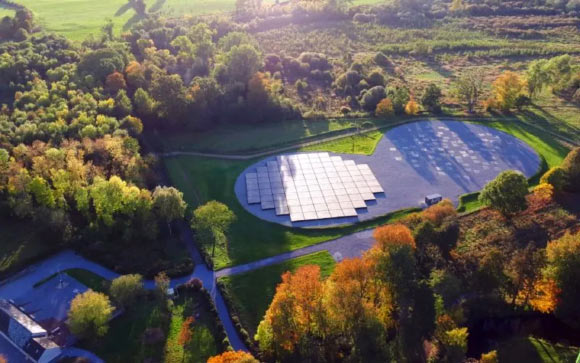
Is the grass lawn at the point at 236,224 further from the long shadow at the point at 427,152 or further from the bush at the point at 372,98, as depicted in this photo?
the bush at the point at 372,98

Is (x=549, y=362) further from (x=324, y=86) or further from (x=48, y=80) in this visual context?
(x=48, y=80)

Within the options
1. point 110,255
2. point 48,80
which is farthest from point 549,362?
point 48,80

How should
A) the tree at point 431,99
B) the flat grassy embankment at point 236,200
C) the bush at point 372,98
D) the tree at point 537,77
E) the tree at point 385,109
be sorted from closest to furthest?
the flat grassy embankment at point 236,200
the tree at point 385,109
the tree at point 431,99
the bush at point 372,98
the tree at point 537,77

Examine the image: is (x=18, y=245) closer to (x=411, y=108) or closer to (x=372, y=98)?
(x=372, y=98)

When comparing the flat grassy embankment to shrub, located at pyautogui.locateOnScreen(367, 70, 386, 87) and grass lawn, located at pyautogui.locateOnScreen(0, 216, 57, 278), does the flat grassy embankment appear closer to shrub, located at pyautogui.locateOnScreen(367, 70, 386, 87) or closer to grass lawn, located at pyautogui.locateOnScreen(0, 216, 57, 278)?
grass lawn, located at pyautogui.locateOnScreen(0, 216, 57, 278)

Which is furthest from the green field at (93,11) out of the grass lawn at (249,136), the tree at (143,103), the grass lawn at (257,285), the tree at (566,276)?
the tree at (566,276)

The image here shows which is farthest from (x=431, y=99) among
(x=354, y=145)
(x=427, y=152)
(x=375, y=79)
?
(x=354, y=145)

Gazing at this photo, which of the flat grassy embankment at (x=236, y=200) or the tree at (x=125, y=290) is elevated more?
the tree at (x=125, y=290)
